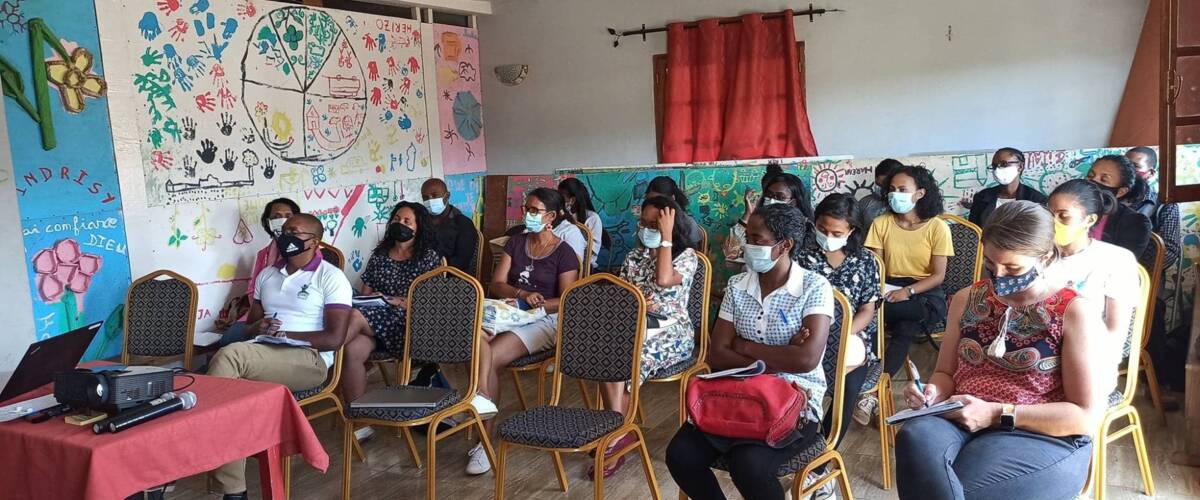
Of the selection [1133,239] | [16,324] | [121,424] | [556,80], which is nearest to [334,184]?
[16,324]

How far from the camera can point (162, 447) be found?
2473 mm

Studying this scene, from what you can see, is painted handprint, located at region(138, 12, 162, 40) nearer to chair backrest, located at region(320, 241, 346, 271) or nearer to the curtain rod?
chair backrest, located at region(320, 241, 346, 271)

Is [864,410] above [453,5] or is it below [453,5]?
below

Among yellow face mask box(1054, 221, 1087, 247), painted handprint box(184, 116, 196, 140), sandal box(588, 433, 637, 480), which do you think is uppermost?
painted handprint box(184, 116, 196, 140)

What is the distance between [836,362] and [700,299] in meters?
1.11

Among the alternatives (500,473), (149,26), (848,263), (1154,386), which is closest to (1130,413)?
(848,263)

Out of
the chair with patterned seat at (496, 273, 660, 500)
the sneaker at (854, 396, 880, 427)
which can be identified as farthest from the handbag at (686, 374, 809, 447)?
the sneaker at (854, 396, 880, 427)

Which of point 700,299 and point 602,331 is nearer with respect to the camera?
point 602,331

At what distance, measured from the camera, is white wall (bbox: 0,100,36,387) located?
429cm

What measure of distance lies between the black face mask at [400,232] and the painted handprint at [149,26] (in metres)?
1.76

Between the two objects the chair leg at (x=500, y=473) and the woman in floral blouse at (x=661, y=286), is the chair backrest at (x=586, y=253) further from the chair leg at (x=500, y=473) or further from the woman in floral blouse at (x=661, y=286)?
the chair leg at (x=500, y=473)

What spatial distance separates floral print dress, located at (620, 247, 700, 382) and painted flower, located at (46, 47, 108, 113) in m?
2.94

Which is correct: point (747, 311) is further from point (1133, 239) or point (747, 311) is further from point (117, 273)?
point (117, 273)

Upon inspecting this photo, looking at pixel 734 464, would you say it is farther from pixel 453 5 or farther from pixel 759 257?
pixel 453 5
